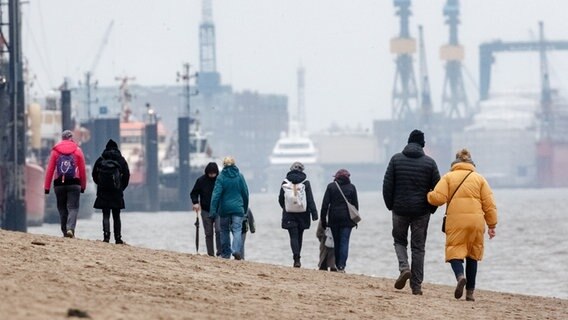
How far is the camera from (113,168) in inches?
921

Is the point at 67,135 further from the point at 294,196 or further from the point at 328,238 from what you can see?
the point at 328,238

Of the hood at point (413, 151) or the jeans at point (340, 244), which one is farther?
the jeans at point (340, 244)

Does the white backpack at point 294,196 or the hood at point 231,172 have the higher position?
→ the hood at point 231,172

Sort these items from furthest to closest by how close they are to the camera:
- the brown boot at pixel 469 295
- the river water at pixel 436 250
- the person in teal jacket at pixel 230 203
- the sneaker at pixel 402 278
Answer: the river water at pixel 436 250
the person in teal jacket at pixel 230 203
the brown boot at pixel 469 295
the sneaker at pixel 402 278

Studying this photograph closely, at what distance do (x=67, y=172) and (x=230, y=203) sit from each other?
2.31 meters

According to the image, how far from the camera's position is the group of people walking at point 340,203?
19891mm

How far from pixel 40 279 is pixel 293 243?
904cm

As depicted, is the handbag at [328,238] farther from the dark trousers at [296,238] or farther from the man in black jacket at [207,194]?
the man in black jacket at [207,194]

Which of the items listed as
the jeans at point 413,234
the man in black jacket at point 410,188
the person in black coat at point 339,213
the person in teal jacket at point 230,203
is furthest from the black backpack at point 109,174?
the man in black jacket at point 410,188

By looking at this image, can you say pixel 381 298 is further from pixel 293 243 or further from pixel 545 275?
pixel 545 275

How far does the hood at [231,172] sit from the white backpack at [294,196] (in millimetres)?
1060

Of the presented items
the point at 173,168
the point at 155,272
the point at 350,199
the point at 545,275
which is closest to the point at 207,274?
the point at 155,272

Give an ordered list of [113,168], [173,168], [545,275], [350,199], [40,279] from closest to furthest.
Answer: [40,279]
[113,168]
[350,199]
[545,275]
[173,168]

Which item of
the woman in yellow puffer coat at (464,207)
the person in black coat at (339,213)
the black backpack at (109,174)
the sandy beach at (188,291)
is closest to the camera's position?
the sandy beach at (188,291)
